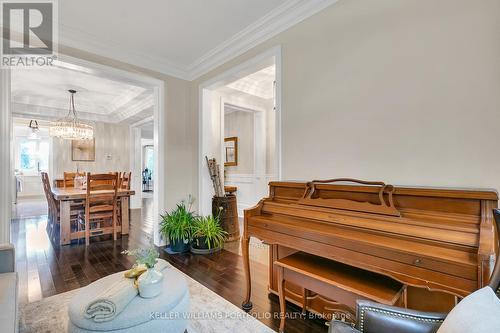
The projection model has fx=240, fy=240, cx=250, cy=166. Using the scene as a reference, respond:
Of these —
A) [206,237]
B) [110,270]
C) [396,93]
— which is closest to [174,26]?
[396,93]

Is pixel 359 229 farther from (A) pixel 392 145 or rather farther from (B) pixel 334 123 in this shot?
(B) pixel 334 123

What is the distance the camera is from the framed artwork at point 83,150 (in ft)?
22.4

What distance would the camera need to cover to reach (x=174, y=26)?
2803 millimetres

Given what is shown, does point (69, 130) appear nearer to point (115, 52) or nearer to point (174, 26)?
point (115, 52)

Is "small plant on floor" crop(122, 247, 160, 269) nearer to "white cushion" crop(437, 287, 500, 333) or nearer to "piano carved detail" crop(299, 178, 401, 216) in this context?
→ "piano carved detail" crop(299, 178, 401, 216)

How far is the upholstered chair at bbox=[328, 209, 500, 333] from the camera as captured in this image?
926 millimetres

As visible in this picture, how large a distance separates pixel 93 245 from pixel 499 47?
16.8 ft

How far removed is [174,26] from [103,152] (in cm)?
562

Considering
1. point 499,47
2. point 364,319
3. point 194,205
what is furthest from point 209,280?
point 499,47

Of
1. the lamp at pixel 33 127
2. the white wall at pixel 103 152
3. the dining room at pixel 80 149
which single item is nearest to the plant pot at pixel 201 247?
the dining room at pixel 80 149

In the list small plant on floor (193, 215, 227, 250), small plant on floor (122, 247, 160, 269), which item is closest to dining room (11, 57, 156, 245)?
small plant on floor (193, 215, 227, 250)

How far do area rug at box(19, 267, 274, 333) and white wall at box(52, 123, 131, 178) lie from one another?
5586mm

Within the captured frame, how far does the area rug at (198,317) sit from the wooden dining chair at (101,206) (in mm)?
2023

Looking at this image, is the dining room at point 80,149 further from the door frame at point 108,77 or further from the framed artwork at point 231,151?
the framed artwork at point 231,151
